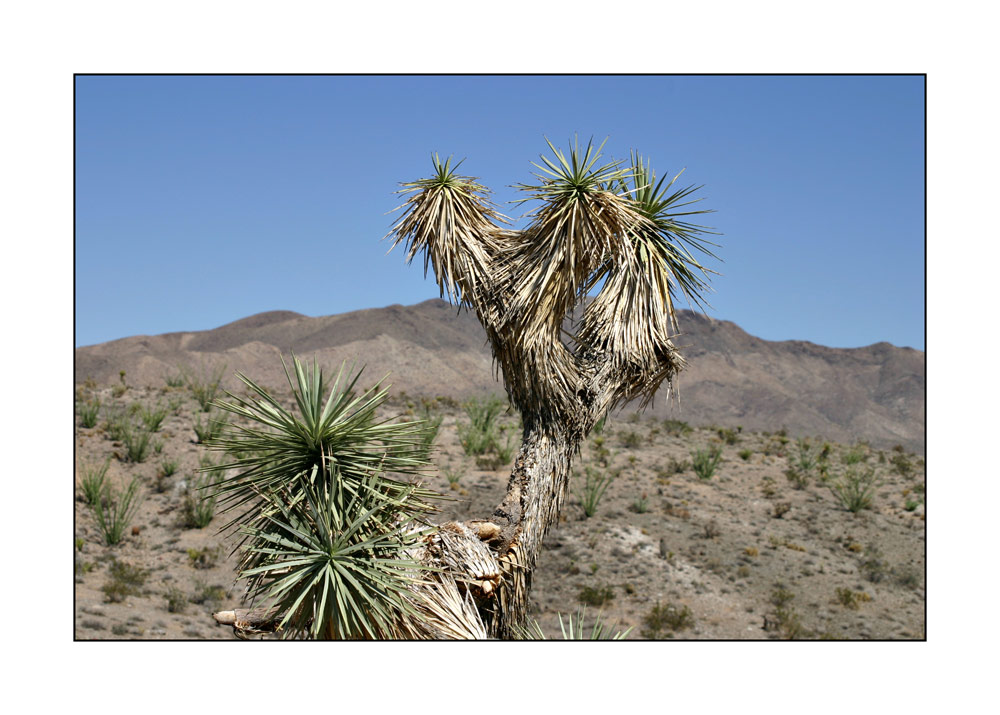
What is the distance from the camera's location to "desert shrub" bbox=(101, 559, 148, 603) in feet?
44.1

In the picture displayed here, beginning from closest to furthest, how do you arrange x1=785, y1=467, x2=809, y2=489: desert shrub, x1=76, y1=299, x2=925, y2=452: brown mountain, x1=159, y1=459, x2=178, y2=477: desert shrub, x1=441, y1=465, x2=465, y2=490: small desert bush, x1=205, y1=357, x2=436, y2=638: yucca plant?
x1=205, y1=357, x2=436, y2=638: yucca plant < x1=441, y1=465, x2=465, y2=490: small desert bush < x1=159, y1=459, x2=178, y2=477: desert shrub < x1=785, y1=467, x2=809, y2=489: desert shrub < x1=76, y1=299, x2=925, y2=452: brown mountain

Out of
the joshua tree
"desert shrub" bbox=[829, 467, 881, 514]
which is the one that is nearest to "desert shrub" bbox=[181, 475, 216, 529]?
the joshua tree

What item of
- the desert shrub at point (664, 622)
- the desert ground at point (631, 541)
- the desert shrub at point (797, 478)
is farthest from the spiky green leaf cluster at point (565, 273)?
the desert shrub at point (797, 478)

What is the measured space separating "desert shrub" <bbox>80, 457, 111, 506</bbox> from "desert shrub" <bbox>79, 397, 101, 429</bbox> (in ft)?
8.98

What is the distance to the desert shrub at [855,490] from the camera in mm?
18922

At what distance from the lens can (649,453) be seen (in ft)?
73.9

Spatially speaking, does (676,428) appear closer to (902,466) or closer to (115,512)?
(902,466)

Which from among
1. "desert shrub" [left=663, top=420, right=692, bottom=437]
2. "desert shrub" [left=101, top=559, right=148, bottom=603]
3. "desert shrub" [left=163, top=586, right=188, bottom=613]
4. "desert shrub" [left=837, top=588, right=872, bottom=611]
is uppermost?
"desert shrub" [left=663, top=420, right=692, bottom=437]

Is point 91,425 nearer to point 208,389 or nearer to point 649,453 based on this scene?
point 208,389

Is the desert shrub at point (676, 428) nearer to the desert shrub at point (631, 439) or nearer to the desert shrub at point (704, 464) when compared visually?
the desert shrub at point (631, 439)

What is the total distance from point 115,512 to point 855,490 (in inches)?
624

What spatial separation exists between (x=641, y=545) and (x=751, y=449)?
9138 mm

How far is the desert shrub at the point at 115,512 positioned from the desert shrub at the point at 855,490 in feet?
50.1

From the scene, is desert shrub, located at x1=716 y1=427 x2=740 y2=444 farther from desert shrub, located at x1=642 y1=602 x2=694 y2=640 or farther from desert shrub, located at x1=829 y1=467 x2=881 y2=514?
desert shrub, located at x1=642 y1=602 x2=694 y2=640
